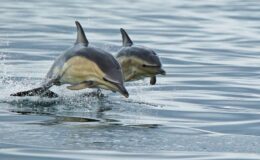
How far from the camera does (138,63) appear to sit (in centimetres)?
1115

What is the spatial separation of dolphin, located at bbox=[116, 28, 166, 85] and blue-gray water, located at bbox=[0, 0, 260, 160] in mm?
378

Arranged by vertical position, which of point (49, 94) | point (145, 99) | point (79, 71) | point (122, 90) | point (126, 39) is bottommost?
point (145, 99)

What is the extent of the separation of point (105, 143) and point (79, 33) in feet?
6.96

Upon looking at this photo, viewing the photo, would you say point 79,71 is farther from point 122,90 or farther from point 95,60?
point 122,90

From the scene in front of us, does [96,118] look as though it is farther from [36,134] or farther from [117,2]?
[117,2]

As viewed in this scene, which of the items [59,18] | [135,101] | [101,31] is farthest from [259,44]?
[135,101]

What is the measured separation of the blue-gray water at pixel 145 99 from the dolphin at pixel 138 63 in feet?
1.24

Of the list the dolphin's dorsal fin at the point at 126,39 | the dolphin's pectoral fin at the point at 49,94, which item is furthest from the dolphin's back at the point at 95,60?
the dolphin's dorsal fin at the point at 126,39

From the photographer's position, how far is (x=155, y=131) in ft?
32.1

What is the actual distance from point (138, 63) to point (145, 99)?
0.99m

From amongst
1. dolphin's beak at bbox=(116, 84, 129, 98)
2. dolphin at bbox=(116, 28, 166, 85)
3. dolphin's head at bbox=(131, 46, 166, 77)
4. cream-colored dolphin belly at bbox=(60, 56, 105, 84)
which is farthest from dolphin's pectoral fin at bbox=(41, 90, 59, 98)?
dolphin's beak at bbox=(116, 84, 129, 98)

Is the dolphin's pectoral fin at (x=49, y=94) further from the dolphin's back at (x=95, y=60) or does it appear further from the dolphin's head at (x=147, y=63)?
the dolphin's head at (x=147, y=63)

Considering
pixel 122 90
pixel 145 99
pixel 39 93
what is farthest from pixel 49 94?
pixel 122 90

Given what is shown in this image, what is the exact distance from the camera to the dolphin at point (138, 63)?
11.1 meters
